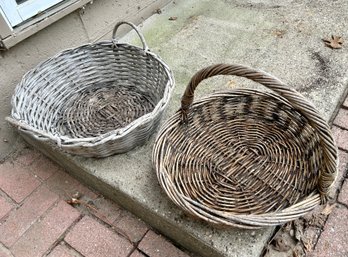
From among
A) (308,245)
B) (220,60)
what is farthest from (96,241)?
(220,60)

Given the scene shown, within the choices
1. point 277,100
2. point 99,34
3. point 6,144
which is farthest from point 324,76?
point 6,144

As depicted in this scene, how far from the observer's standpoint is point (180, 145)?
147 centimetres

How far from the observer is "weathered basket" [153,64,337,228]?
121 centimetres

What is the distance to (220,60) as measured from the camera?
6.40 ft

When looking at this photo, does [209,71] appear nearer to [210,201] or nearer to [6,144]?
[210,201]

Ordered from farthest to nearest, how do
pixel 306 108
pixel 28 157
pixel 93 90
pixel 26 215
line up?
pixel 93 90, pixel 28 157, pixel 26 215, pixel 306 108

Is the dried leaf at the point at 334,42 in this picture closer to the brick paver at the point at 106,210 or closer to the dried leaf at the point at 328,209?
the dried leaf at the point at 328,209

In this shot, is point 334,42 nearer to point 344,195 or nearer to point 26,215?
point 344,195

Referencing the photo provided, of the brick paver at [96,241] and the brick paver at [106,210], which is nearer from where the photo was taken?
the brick paver at [96,241]

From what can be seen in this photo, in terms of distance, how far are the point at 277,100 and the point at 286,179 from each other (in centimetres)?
35

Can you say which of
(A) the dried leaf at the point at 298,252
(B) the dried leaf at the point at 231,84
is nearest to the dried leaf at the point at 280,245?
(A) the dried leaf at the point at 298,252

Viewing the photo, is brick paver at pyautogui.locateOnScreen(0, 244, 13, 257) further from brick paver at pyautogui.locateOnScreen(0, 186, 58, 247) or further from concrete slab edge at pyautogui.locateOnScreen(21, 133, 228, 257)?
concrete slab edge at pyautogui.locateOnScreen(21, 133, 228, 257)

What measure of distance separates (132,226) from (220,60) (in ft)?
3.53

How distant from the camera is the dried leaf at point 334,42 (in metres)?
1.90
